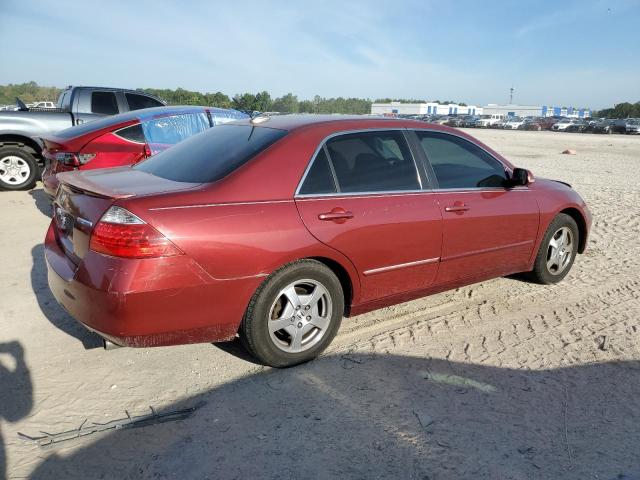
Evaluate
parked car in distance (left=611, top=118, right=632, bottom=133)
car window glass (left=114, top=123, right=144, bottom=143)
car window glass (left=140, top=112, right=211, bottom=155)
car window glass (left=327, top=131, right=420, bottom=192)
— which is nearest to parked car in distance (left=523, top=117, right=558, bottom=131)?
parked car in distance (left=611, top=118, right=632, bottom=133)

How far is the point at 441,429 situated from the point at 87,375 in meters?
2.16

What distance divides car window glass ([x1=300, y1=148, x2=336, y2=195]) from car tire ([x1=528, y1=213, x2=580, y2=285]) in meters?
2.42

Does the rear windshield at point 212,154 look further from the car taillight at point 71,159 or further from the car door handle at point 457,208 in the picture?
the car taillight at point 71,159

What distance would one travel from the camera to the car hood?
292 centimetres

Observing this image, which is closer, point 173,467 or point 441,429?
point 173,467

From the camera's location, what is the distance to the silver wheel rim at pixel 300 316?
3.19 metres

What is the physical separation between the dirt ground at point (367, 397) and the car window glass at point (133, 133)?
2798mm

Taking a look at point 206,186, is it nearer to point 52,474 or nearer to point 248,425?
point 248,425

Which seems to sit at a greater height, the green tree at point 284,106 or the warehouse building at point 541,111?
the warehouse building at point 541,111

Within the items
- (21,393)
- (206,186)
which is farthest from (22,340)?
(206,186)

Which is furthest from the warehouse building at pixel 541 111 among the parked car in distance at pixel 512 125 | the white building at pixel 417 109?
the parked car in distance at pixel 512 125

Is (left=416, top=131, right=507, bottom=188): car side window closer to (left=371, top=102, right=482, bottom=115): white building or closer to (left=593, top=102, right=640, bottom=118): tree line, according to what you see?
(left=593, top=102, right=640, bottom=118): tree line

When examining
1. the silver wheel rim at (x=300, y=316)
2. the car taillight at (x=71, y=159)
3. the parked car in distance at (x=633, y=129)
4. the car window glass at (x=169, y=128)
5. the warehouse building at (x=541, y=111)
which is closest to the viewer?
the silver wheel rim at (x=300, y=316)

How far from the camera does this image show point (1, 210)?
7.53m
